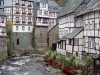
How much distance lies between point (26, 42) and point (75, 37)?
26.9 meters

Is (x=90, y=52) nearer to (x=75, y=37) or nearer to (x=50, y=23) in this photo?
(x=75, y=37)

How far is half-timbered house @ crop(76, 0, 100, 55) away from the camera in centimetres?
2835

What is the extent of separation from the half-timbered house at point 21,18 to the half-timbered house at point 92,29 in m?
27.1

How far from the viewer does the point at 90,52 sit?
30.0 metres

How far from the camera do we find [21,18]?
58344 mm

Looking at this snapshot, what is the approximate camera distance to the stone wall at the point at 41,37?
59875 mm

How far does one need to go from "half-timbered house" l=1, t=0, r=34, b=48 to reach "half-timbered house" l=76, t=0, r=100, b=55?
27.1 m

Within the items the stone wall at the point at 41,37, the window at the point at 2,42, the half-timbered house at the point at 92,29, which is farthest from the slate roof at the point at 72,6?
the stone wall at the point at 41,37

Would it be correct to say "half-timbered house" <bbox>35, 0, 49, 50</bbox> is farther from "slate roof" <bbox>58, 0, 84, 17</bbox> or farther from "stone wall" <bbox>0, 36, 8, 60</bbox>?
"slate roof" <bbox>58, 0, 84, 17</bbox>

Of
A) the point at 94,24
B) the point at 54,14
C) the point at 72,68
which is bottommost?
the point at 72,68

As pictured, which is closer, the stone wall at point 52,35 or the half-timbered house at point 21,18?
the half-timbered house at point 21,18

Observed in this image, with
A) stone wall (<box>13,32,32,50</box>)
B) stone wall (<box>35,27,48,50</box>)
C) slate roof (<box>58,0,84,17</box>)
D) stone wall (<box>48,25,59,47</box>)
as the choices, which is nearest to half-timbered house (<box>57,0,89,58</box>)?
slate roof (<box>58,0,84,17</box>)

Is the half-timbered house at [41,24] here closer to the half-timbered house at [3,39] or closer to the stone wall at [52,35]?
the stone wall at [52,35]

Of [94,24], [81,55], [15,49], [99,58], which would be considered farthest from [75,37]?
[15,49]
